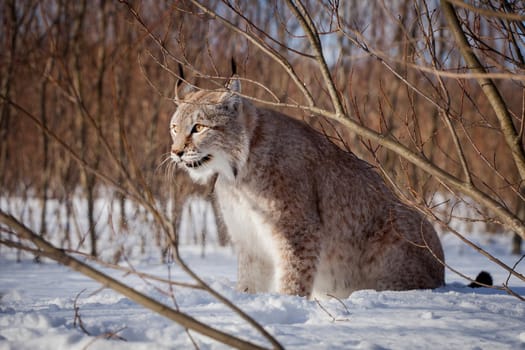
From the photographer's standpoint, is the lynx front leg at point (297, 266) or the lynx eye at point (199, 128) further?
the lynx eye at point (199, 128)

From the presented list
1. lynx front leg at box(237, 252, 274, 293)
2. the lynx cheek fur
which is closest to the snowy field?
the lynx cheek fur

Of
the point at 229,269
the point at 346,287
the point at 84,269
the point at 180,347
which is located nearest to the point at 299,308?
the point at 180,347

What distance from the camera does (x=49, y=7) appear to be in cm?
750

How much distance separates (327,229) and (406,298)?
0.90m

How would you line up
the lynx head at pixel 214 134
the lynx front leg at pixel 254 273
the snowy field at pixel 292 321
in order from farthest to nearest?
the lynx front leg at pixel 254 273 < the lynx head at pixel 214 134 < the snowy field at pixel 292 321

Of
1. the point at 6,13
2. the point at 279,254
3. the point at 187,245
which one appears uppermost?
the point at 6,13

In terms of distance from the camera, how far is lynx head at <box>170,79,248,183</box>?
389 cm

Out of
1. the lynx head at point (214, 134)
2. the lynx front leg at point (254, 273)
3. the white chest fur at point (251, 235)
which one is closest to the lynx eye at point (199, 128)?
the lynx head at point (214, 134)

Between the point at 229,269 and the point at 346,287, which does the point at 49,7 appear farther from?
the point at 346,287

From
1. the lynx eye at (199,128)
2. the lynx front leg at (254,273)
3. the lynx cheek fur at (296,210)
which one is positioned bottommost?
the lynx front leg at (254,273)

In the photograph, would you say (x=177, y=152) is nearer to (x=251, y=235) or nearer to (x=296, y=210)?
(x=251, y=235)

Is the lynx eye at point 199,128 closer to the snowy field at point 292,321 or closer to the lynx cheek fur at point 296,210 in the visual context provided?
the lynx cheek fur at point 296,210

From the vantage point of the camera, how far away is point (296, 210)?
3818mm

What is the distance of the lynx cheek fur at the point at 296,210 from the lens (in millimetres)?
3805
